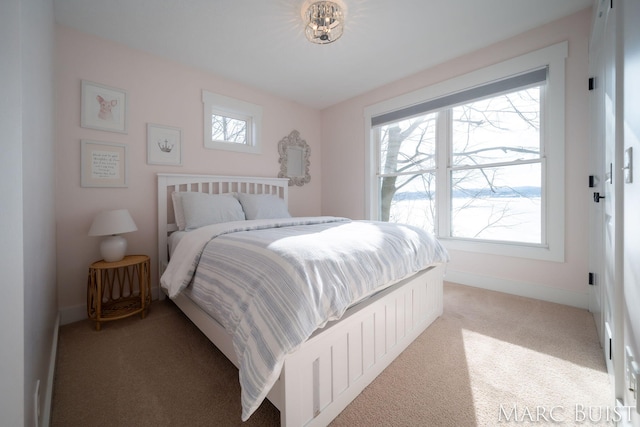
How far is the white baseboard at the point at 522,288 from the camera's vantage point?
2148mm

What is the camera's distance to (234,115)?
3215 millimetres

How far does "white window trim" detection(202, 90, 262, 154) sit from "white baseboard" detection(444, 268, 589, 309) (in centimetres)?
292

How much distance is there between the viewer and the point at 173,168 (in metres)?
2.67

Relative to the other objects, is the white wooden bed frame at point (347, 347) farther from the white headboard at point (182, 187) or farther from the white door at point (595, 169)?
the white door at point (595, 169)

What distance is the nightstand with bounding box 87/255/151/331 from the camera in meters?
1.89

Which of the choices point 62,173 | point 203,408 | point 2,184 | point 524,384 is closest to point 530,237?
point 524,384

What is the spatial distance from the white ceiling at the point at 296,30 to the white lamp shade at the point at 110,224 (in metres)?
1.60

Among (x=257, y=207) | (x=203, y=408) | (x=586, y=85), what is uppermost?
(x=586, y=85)

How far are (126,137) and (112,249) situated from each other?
1.08 m

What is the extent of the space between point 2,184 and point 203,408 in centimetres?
115

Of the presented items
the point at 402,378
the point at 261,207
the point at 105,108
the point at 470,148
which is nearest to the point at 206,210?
the point at 261,207

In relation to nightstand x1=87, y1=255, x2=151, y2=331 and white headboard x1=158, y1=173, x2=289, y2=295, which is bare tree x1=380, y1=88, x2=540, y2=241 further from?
nightstand x1=87, y1=255, x2=151, y2=331

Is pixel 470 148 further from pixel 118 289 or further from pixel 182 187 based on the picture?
pixel 118 289

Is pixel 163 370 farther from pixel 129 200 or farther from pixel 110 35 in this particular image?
pixel 110 35
